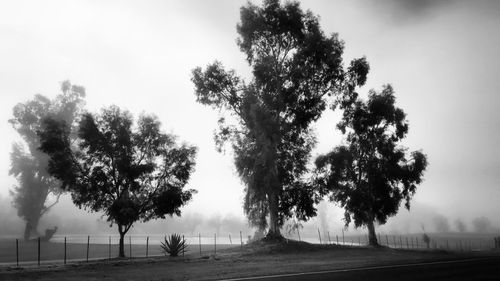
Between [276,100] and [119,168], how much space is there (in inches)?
537

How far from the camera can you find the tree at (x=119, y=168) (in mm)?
25075

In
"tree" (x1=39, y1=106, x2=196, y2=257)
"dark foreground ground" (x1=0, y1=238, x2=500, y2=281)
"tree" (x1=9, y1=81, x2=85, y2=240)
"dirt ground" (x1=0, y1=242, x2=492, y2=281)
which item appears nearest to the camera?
"dark foreground ground" (x1=0, y1=238, x2=500, y2=281)

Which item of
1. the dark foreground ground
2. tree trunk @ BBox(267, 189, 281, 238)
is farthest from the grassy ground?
the dark foreground ground

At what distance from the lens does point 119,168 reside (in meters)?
25.4

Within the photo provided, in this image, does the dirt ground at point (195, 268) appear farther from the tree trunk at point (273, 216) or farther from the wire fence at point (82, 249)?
the wire fence at point (82, 249)

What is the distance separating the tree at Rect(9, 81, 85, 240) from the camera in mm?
45438

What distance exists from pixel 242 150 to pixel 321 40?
11.9 metres

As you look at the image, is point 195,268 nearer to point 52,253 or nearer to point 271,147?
point 271,147

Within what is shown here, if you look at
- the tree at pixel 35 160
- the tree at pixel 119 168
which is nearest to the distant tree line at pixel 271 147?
the tree at pixel 119 168

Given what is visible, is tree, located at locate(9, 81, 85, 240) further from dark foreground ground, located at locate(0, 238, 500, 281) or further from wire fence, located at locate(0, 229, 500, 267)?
dark foreground ground, located at locate(0, 238, 500, 281)

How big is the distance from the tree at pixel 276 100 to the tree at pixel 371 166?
5.33 metres

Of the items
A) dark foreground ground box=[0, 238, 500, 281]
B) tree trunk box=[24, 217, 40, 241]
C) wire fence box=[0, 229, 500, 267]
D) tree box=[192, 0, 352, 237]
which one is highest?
tree box=[192, 0, 352, 237]

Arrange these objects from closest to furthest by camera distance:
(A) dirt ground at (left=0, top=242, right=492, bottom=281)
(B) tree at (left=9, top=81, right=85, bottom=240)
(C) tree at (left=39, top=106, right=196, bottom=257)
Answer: (A) dirt ground at (left=0, top=242, right=492, bottom=281) < (C) tree at (left=39, top=106, right=196, bottom=257) < (B) tree at (left=9, top=81, right=85, bottom=240)

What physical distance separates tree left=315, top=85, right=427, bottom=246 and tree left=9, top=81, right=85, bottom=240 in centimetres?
3475
